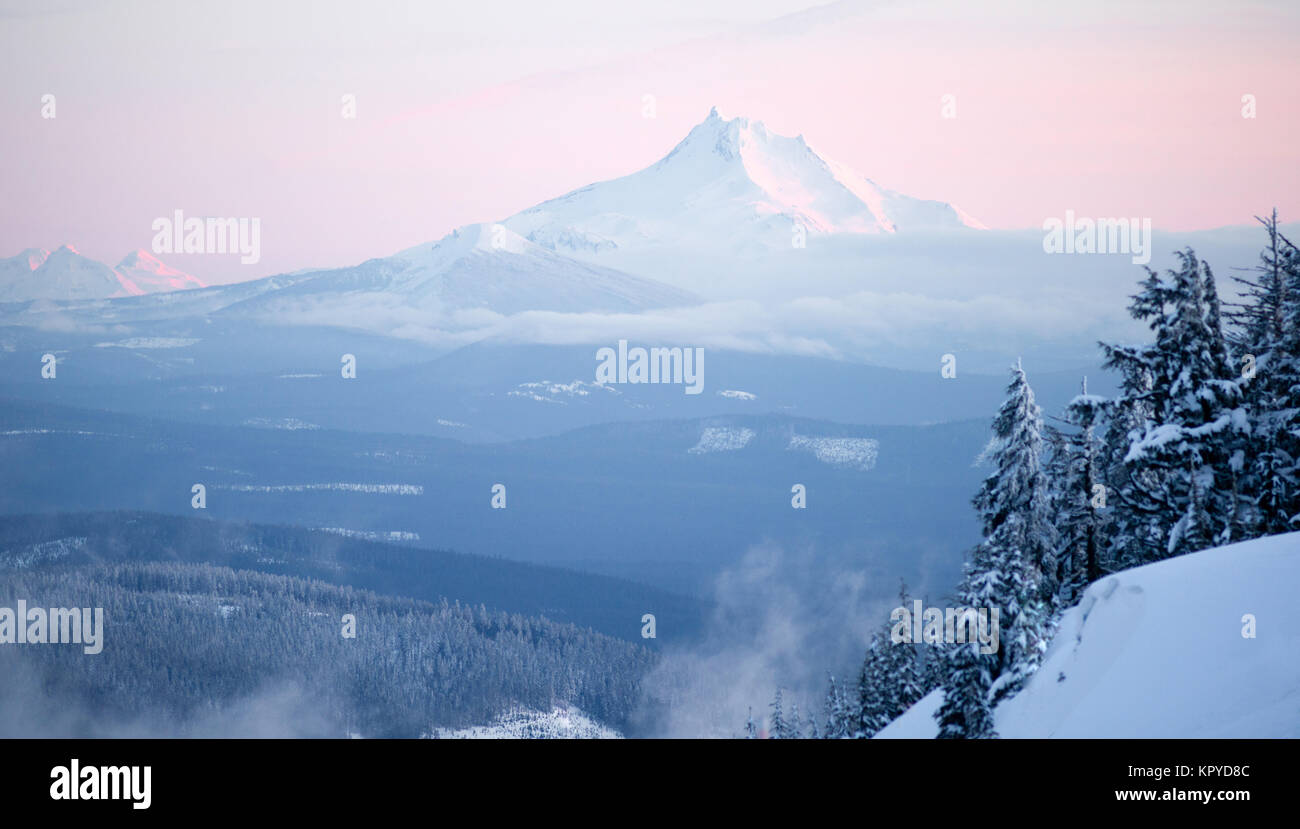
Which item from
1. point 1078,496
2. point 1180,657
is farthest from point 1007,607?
point 1078,496

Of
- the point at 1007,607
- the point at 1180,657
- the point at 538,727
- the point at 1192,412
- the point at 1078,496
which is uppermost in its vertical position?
the point at 1192,412

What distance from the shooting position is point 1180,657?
23562 mm

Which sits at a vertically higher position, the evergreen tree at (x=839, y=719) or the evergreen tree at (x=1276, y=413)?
the evergreen tree at (x=1276, y=413)

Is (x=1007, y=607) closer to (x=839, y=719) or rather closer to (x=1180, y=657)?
(x=1180, y=657)

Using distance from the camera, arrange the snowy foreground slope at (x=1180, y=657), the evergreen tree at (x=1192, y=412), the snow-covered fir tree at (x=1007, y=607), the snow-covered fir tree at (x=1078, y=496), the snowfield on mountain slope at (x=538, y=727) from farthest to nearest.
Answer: the snowfield on mountain slope at (x=538, y=727) → the snow-covered fir tree at (x=1078, y=496) → the evergreen tree at (x=1192, y=412) → the snow-covered fir tree at (x=1007, y=607) → the snowy foreground slope at (x=1180, y=657)

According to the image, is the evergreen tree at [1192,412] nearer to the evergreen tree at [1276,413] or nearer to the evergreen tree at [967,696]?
the evergreen tree at [1276,413]

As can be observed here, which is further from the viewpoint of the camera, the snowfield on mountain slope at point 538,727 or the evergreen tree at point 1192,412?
the snowfield on mountain slope at point 538,727

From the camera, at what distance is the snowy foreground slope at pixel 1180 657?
20.9 meters

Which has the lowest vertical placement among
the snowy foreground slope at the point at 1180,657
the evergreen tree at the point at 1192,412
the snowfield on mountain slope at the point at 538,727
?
the snowfield on mountain slope at the point at 538,727

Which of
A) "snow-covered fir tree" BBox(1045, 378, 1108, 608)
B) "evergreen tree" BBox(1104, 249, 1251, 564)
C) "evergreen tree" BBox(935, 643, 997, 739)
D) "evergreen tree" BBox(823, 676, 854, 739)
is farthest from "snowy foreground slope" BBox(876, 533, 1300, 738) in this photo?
"evergreen tree" BBox(823, 676, 854, 739)

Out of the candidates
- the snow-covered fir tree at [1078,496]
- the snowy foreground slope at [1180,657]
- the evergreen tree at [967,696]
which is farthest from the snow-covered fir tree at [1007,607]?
the snow-covered fir tree at [1078,496]
